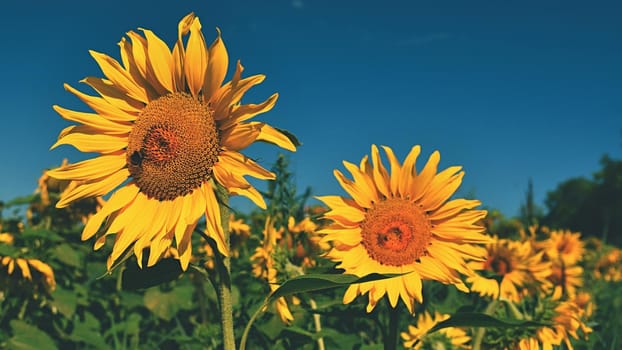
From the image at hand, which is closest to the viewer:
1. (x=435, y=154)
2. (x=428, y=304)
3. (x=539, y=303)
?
(x=435, y=154)

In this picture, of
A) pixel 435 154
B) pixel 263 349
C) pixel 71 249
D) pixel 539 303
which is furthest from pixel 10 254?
pixel 539 303

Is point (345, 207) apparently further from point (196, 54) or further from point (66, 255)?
point (66, 255)

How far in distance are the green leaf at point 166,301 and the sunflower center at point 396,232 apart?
8.89ft

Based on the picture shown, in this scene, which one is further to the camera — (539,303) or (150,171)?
(539,303)

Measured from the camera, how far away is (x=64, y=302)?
4.21 m

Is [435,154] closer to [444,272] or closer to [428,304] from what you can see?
[444,272]

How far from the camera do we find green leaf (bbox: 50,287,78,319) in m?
4.15

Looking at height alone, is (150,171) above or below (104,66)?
below

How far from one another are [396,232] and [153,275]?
1.05m

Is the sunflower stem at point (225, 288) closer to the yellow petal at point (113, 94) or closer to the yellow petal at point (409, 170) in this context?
the yellow petal at point (113, 94)

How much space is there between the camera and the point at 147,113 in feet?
6.64

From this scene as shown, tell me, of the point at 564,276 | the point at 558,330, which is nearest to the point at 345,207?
the point at 558,330

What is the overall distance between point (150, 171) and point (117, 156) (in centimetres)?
19

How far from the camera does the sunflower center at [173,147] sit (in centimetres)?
185
